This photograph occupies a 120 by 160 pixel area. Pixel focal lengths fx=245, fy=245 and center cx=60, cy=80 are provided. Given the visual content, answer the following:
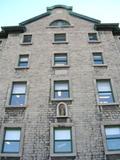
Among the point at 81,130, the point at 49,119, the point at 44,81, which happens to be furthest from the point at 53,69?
the point at 81,130

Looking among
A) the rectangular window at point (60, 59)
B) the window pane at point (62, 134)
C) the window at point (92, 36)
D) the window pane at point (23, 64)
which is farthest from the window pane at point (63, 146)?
the window at point (92, 36)

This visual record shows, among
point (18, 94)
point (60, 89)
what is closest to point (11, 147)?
point (18, 94)

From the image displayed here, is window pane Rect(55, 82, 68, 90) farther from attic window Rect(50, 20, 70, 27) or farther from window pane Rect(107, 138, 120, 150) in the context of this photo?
attic window Rect(50, 20, 70, 27)

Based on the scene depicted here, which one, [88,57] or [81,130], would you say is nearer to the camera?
[81,130]

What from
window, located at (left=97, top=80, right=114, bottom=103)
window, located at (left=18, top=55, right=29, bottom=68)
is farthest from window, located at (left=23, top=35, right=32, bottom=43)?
window, located at (left=97, top=80, right=114, bottom=103)

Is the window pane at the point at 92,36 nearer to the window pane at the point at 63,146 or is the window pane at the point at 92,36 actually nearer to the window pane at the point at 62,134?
the window pane at the point at 62,134

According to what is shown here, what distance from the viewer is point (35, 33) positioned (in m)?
24.1

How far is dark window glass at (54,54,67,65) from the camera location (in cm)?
2095

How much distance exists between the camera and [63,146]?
49.0 feet

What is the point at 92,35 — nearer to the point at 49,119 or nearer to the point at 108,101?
the point at 108,101

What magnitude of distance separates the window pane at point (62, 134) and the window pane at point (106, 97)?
12.0 ft

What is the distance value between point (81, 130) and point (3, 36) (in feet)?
46.3

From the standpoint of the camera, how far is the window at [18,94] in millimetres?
17797

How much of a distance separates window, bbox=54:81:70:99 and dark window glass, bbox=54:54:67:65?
8.46 ft
